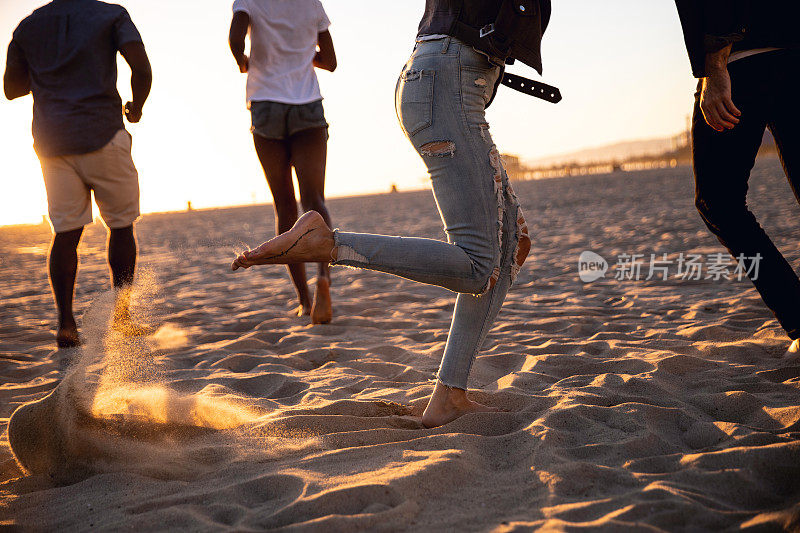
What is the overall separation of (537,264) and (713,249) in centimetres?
166

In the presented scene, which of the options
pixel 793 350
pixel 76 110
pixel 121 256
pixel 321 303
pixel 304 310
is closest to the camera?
pixel 793 350

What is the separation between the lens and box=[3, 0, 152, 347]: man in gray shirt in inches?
122

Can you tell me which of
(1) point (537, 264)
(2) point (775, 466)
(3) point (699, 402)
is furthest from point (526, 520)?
(1) point (537, 264)

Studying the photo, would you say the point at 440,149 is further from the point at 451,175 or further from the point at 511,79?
the point at 511,79

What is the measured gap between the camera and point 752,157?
85.3 inches

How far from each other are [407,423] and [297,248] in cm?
74

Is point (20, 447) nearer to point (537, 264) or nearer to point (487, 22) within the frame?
point (487, 22)

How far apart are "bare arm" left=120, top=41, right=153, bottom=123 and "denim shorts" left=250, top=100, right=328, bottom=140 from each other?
0.59 m

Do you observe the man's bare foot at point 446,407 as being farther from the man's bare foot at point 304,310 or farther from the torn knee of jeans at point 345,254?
the man's bare foot at point 304,310

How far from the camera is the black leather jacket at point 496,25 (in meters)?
1.66

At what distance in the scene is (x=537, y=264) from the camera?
5707mm

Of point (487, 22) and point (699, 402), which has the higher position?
point (487, 22)

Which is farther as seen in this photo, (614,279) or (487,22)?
(614,279)

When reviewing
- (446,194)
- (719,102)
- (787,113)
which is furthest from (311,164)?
(787,113)
